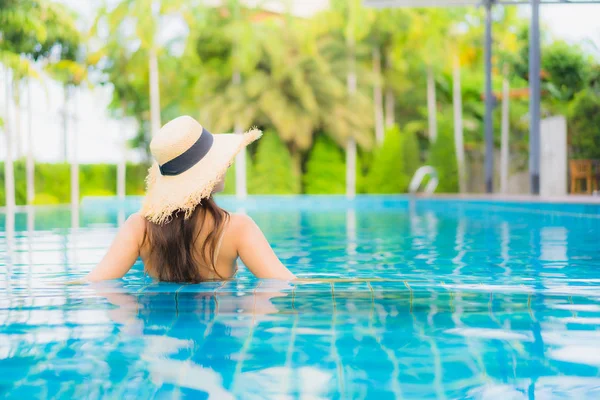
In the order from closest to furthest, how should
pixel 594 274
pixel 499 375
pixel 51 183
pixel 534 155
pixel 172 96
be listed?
pixel 499 375, pixel 594 274, pixel 534 155, pixel 51 183, pixel 172 96

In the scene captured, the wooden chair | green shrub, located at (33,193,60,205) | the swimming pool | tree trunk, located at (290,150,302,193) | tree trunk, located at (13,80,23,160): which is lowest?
the swimming pool

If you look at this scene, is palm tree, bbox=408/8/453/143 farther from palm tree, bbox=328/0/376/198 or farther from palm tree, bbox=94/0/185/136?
palm tree, bbox=94/0/185/136

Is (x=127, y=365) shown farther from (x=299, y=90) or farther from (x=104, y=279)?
(x=299, y=90)

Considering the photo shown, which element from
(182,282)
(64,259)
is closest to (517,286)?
(182,282)

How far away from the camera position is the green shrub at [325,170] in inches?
1201

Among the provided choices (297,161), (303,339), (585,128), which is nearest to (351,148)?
(297,161)

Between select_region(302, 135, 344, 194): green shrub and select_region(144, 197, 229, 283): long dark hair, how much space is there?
86.1 feet

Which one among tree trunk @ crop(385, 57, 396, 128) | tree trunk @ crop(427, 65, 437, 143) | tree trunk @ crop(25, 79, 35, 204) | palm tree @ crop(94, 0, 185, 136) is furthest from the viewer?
tree trunk @ crop(385, 57, 396, 128)

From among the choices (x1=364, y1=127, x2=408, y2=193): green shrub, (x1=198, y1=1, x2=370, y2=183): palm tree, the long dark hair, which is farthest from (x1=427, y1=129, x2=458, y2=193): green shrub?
the long dark hair

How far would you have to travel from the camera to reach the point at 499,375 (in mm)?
3000

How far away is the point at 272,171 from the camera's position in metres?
29.7

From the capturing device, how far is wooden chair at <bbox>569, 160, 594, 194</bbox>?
17.7 meters

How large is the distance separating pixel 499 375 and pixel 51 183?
85.5 ft

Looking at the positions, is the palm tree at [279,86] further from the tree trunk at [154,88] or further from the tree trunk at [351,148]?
the tree trunk at [154,88]
